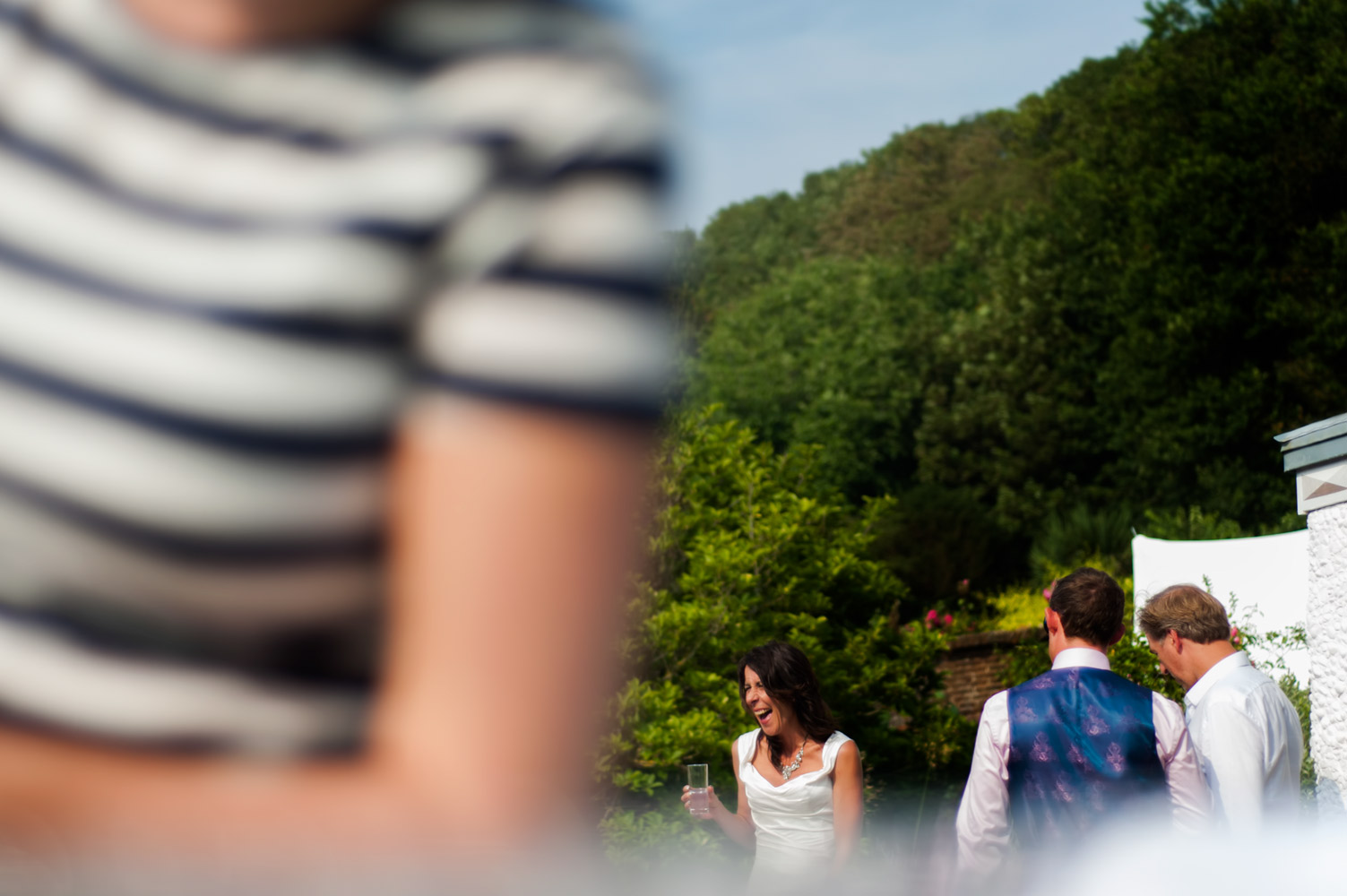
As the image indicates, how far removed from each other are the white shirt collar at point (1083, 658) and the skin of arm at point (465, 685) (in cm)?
394

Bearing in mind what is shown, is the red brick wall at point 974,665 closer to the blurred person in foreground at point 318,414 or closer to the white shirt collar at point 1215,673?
Result: the white shirt collar at point 1215,673

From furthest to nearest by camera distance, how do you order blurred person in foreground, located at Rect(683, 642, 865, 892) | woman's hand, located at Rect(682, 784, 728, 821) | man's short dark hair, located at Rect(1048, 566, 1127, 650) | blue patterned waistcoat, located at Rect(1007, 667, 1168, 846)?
woman's hand, located at Rect(682, 784, 728, 821), blurred person in foreground, located at Rect(683, 642, 865, 892), man's short dark hair, located at Rect(1048, 566, 1127, 650), blue patterned waistcoat, located at Rect(1007, 667, 1168, 846)

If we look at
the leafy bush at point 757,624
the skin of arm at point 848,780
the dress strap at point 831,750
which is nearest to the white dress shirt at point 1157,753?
the skin of arm at point 848,780

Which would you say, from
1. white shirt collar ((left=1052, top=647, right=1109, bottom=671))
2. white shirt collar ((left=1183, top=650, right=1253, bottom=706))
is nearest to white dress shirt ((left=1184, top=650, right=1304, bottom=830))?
white shirt collar ((left=1183, top=650, right=1253, bottom=706))

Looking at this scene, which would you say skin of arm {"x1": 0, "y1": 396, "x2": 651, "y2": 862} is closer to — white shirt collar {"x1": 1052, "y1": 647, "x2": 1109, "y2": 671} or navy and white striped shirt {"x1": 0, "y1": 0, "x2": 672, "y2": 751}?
navy and white striped shirt {"x1": 0, "y1": 0, "x2": 672, "y2": 751}

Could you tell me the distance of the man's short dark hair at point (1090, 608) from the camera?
4.32 meters

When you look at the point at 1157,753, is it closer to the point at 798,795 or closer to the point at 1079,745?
the point at 1079,745

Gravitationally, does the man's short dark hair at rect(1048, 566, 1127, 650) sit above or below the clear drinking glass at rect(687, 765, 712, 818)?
above

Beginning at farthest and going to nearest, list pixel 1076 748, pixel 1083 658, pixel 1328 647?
pixel 1328 647
pixel 1083 658
pixel 1076 748

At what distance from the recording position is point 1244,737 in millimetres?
4355

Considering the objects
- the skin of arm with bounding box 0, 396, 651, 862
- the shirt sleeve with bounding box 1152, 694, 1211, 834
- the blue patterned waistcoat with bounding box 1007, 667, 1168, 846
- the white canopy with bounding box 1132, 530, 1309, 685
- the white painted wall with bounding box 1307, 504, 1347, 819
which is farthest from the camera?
the white canopy with bounding box 1132, 530, 1309, 685

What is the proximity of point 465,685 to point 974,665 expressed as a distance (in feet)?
60.9

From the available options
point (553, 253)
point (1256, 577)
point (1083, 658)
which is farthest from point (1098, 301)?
point (553, 253)

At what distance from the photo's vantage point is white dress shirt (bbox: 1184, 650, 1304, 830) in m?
4.20
